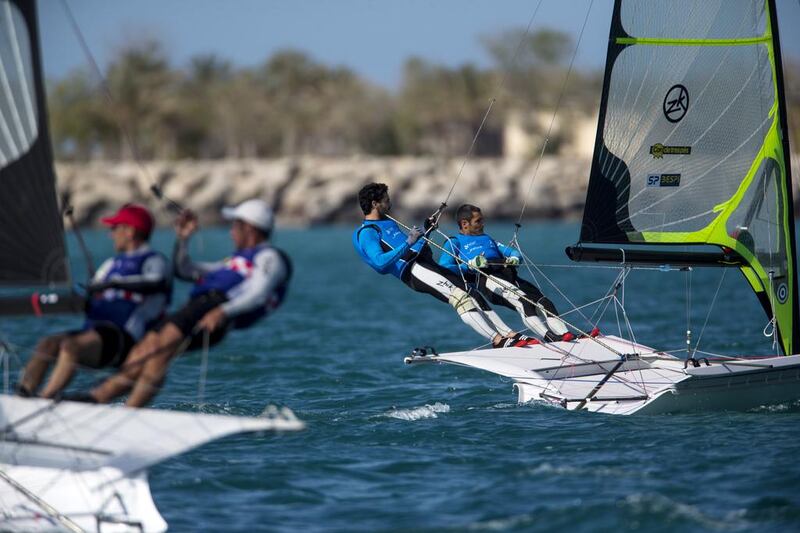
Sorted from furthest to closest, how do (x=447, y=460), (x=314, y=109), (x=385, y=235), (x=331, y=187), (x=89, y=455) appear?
1. (x=314, y=109)
2. (x=331, y=187)
3. (x=385, y=235)
4. (x=447, y=460)
5. (x=89, y=455)

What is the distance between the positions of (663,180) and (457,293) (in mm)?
1942

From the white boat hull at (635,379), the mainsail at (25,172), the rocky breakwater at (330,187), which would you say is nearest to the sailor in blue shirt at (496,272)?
the white boat hull at (635,379)

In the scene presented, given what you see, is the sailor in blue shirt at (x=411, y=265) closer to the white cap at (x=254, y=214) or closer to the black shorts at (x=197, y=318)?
the white cap at (x=254, y=214)

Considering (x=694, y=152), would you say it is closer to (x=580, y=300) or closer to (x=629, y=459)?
(x=629, y=459)

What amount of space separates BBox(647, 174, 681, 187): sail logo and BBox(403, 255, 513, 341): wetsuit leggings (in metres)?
1.69

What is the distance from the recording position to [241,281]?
678 cm

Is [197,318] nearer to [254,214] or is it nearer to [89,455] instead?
[254,214]

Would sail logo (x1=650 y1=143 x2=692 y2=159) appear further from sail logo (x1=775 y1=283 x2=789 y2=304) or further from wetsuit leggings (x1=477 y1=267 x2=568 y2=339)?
wetsuit leggings (x1=477 y1=267 x2=568 y2=339)

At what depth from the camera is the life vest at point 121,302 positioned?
6.69 m

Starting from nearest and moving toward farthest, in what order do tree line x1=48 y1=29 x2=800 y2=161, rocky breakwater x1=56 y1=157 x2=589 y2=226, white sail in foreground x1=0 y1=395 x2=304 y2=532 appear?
white sail in foreground x1=0 y1=395 x2=304 y2=532, rocky breakwater x1=56 y1=157 x2=589 y2=226, tree line x1=48 y1=29 x2=800 y2=161

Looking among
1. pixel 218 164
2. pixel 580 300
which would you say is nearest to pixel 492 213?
pixel 218 164

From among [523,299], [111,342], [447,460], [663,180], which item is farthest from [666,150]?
[111,342]

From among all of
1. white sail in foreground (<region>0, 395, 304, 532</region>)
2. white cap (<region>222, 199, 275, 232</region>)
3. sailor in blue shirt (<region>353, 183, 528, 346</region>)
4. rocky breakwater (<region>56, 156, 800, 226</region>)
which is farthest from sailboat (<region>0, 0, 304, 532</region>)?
rocky breakwater (<region>56, 156, 800, 226</region>)

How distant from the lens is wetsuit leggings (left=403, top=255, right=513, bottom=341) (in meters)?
9.81
